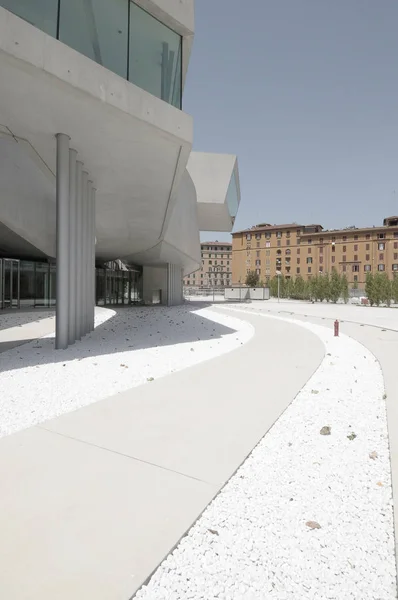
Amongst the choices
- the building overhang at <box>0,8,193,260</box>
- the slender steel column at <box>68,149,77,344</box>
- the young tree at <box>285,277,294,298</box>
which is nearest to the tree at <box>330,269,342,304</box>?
the young tree at <box>285,277,294,298</box>

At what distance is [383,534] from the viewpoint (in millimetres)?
2330

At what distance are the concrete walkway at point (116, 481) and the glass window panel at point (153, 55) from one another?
330 inches

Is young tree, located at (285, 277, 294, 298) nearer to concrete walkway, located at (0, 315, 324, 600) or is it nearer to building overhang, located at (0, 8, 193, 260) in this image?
building overhang, located at (0, 8, 193, 260)

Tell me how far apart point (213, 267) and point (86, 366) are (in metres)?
143

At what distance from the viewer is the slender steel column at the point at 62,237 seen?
30.6ft

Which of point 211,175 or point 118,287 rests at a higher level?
point 211,175

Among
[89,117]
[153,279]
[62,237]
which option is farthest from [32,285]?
[89,117]

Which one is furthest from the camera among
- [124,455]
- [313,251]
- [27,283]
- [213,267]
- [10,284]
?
[213,267]

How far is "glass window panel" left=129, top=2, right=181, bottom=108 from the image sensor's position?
29.7 ft

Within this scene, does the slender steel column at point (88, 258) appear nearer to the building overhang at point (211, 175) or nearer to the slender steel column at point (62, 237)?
the slender steel column at point (62, 237)

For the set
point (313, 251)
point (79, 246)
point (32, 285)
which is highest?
point (313, 251)

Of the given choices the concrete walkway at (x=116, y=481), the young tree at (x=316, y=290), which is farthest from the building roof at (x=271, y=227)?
the concrete walkway at (x=116, y=481)

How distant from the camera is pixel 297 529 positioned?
92.9 inches

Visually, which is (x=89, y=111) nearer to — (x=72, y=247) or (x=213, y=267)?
(x=72, y=247)
